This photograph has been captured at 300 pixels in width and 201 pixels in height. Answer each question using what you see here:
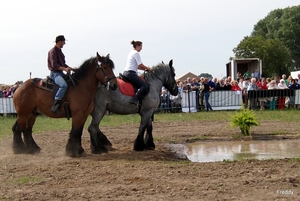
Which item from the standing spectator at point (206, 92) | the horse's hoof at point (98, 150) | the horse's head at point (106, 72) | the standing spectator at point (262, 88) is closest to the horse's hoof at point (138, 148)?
the horse's hoof at point (98, 150)

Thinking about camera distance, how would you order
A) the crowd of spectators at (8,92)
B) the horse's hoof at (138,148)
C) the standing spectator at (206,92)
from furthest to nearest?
the crowd of spectators at (8,92), the standing spectator at (206,92), the horse's hoof at (138,148)

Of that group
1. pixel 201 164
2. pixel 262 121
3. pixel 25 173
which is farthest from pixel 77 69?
pixel 262 121

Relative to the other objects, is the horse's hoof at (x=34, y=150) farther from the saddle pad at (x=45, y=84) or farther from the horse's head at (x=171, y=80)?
the horse's head at (x=171, y=80)

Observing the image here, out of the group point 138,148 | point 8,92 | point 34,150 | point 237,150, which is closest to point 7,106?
point 8,92

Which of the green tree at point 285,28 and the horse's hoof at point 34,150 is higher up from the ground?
the green tree at point 285,28

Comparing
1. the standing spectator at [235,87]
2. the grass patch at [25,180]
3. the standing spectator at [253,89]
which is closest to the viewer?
the grass patch at [25,180]

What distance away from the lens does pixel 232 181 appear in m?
7.27

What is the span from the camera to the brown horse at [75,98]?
34.6 ft

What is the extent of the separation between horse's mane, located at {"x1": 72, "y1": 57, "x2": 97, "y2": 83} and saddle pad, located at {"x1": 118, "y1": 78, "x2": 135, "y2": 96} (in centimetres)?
98

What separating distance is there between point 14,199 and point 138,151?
16.5 feet

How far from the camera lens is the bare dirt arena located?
21.6ft

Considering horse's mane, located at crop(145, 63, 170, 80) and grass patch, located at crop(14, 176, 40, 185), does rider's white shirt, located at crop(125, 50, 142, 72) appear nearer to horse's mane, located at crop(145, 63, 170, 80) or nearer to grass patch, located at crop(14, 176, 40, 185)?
horse's mane, located at crop(145, 63, 170, 80)

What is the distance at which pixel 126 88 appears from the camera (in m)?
11.4

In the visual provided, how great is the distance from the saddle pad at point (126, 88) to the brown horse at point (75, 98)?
77 cm
